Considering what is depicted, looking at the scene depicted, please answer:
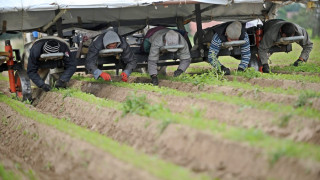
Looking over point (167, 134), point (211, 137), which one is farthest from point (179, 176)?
point (167, 134)

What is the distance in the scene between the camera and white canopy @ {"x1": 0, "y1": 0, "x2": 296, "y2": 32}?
8805mm

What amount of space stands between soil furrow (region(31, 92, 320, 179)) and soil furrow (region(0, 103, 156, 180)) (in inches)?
25.5

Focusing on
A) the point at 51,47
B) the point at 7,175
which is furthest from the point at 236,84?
the point at 7,175

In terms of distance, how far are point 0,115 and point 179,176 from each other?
17.1 feet

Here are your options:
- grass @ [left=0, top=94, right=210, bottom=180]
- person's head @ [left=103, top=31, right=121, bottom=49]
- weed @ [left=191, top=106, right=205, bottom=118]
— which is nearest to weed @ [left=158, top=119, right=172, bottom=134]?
grass @ [left=0, top=94, right=210, bottom=180]

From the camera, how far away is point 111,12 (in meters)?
11.0

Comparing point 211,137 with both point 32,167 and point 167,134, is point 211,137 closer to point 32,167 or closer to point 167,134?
point 167,134

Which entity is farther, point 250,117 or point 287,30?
point 287,30

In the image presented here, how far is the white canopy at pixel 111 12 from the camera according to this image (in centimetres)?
880

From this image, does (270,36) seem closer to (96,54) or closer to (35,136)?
(96,54)

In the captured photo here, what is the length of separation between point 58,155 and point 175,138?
1.50m

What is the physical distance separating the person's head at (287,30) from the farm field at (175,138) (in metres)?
3.01

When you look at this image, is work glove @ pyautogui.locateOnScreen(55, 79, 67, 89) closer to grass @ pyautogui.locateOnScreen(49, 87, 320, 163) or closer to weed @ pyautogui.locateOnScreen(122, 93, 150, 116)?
weed @ pyautogui.locateOnScreen(122, 93, 150, 116)

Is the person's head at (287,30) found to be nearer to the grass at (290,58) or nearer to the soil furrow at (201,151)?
the grass at (290,58)
